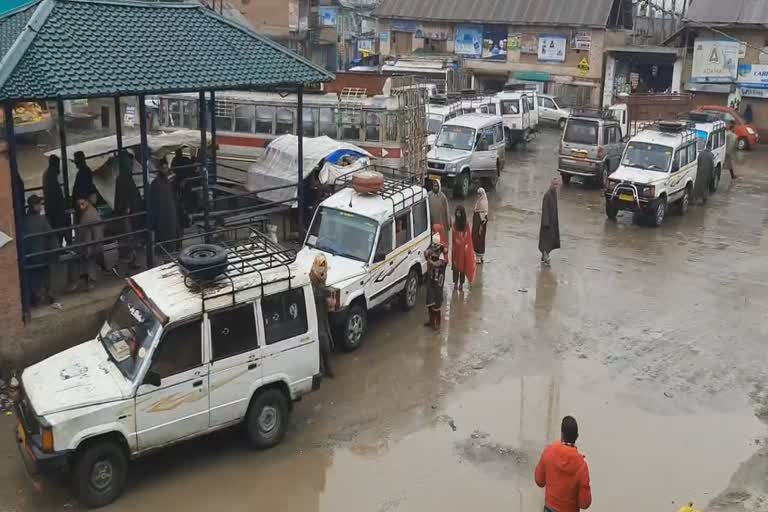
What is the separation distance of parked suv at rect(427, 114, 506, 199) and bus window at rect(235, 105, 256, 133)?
15.7 ft

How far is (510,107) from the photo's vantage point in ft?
100

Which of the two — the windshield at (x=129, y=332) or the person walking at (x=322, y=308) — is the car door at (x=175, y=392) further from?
the person walking at (x=322, y=308)

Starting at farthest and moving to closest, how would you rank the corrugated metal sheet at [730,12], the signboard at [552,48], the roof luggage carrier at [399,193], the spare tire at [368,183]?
1. the signboard at [552,48]
2. the corrugated metal sheet at [730,12]
3. the roof luggage carrier at [399,193]
4. the spare tire at [368,183]

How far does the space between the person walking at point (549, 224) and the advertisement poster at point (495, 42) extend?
26.7 meters

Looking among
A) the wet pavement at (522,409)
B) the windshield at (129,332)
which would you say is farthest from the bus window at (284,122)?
the windshield at (129,332)

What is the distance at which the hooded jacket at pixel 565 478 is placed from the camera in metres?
6.58

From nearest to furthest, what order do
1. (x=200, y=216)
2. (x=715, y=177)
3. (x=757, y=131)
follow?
(x=200, y=216)
(x=715, y=177)
(x=757, y=131)

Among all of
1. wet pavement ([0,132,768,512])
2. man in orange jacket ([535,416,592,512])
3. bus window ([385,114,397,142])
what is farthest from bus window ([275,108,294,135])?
man in orange jacket ([535,416,592,512])

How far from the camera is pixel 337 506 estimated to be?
8398mm

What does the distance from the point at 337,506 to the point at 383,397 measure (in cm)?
246

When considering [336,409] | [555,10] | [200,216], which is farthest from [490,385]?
[555,10]

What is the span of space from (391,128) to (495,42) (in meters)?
23.6

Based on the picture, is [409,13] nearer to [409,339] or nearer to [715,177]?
[715,177]

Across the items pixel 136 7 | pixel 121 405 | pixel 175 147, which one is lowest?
pixel 121 405
